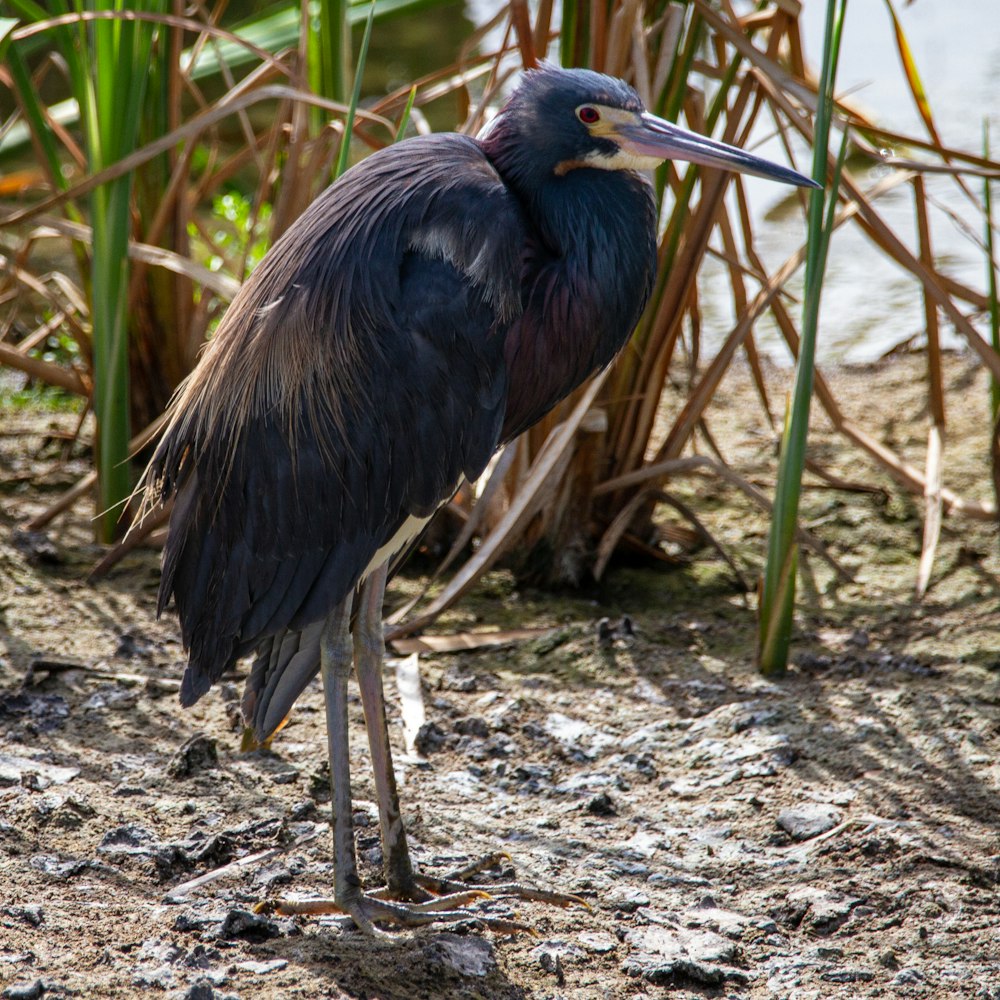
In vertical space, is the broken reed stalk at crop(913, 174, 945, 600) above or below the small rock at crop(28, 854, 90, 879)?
above

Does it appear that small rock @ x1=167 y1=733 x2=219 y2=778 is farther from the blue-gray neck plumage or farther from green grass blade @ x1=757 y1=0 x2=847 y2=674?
green grass blade @ x1=757 y1=0 x2=847 y2=674

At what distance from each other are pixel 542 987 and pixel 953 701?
159 centimetres

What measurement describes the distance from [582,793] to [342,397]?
49.1 inches

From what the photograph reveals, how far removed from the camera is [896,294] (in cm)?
759

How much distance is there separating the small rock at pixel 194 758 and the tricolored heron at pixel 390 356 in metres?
0.52

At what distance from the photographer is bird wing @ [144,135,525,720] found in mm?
2770

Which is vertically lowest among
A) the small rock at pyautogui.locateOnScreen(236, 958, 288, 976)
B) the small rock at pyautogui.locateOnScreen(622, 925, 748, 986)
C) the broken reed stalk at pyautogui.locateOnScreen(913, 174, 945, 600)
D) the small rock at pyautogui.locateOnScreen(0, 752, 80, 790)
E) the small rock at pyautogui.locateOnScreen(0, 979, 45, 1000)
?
the small rock at pyautogui.locateOnScreen(622, 925, 748, 986)

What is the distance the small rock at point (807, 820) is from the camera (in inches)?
125

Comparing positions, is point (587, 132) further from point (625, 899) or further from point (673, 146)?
point (625, 899)

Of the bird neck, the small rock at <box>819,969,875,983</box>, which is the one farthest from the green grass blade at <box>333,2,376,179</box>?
the small rock at <box>819,969,875,983</box>

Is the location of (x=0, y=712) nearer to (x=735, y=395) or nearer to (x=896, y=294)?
(x=735, y=395)

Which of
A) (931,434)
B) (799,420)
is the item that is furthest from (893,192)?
A: (799,420)

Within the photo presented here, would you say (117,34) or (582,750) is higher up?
Answer: (117,34)

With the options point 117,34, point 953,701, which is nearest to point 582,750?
point 953,701
